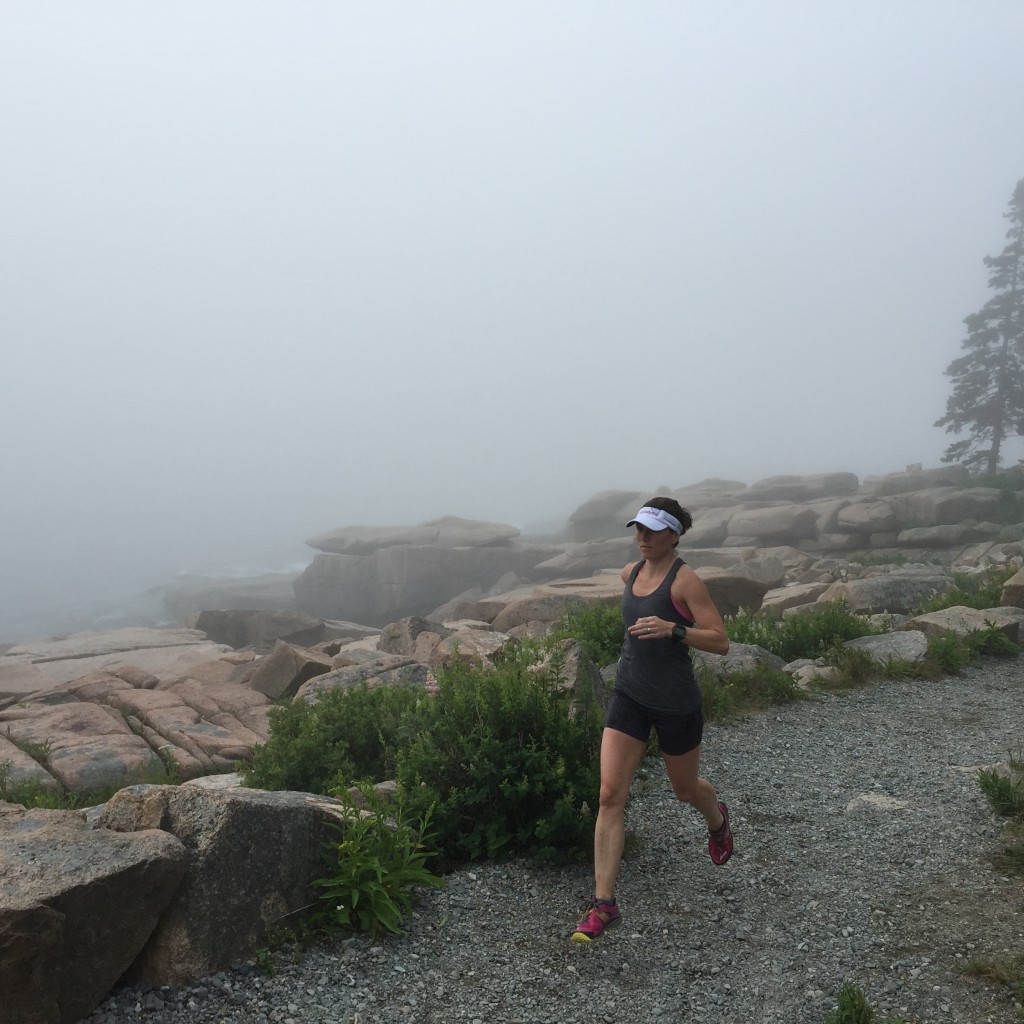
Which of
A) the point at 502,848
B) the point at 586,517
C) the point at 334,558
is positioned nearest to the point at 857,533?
the point at 586,517

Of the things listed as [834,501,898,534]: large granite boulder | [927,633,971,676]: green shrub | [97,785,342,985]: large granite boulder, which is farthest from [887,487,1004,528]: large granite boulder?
[97,785,342,985]: large granite boulder

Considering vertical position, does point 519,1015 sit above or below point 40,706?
above

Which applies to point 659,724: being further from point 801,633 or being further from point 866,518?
point 866,518

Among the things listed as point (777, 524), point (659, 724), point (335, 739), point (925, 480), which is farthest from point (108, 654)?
point (925, 480)

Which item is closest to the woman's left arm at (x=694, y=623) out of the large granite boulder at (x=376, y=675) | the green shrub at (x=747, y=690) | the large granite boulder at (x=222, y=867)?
the large granite boulder at (x=222, y=867)

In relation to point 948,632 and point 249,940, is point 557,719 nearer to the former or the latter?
point 249,940

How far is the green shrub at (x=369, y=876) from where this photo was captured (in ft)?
16.3

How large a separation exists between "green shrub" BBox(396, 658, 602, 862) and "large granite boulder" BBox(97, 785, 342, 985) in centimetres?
104

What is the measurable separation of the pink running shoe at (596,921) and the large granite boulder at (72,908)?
221cm

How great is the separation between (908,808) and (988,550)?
29589 mm

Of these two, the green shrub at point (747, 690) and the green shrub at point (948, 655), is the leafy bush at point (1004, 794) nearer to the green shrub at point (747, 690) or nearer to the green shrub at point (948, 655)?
the green shrub at point (747, 690)

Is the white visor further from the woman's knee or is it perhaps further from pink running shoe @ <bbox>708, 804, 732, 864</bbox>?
pink running shoe @ <bbox>708, 804, 732, 864</bbox>

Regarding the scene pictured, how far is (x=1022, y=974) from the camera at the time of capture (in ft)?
14.5

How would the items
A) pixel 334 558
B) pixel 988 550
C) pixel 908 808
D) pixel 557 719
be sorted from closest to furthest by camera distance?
pixel 557 719 → pixel 908 808 → pixel 988 550 → pixel 334 558
